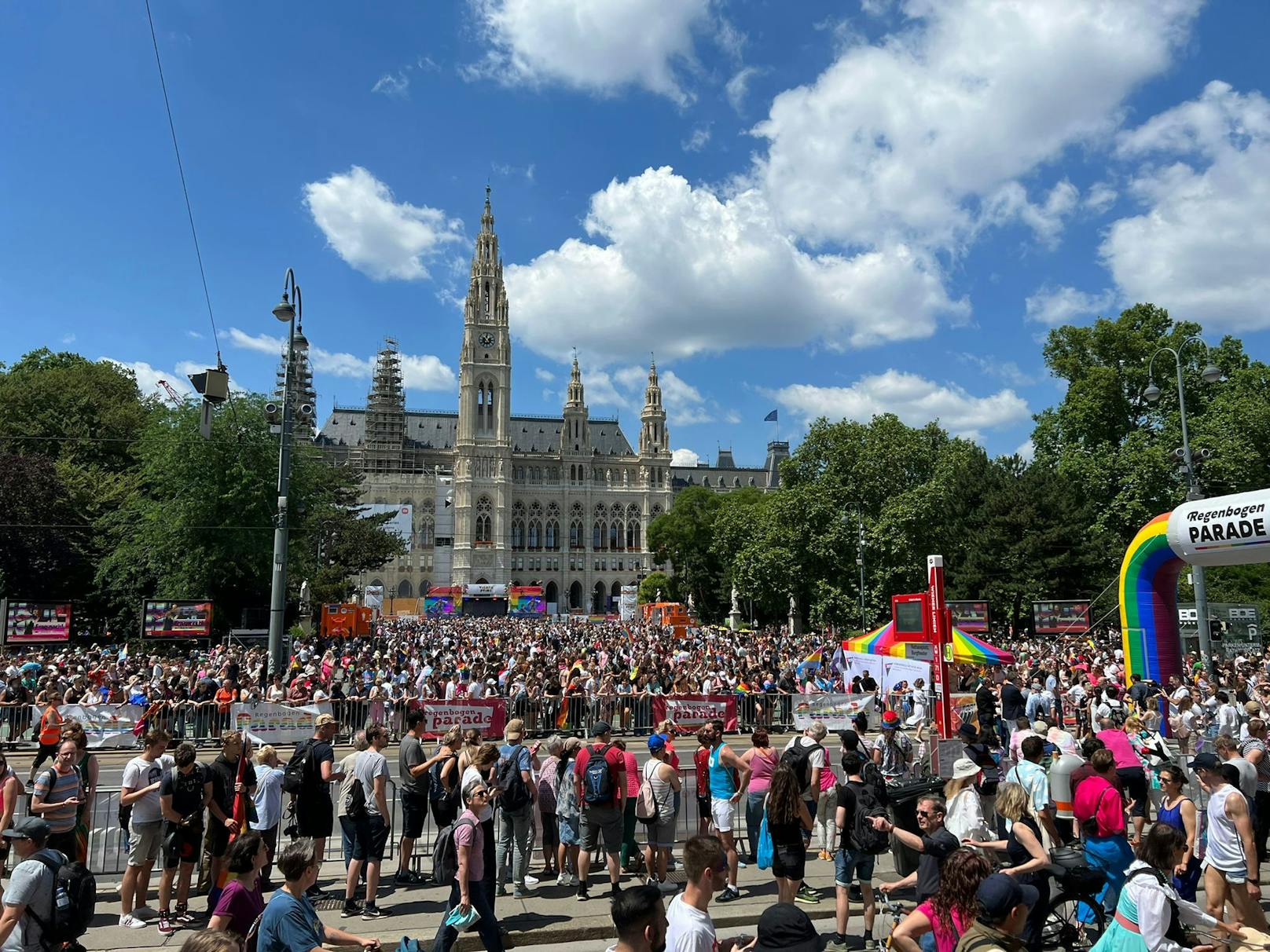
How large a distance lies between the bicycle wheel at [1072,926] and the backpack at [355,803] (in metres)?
5.08

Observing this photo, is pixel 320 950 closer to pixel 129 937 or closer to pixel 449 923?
pixel 449 923

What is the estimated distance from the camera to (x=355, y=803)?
6.63m

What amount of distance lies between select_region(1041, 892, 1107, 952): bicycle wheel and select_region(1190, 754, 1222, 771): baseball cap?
1.23 metres

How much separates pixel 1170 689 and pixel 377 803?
1488cm

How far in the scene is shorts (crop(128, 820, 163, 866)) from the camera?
6.60 meters

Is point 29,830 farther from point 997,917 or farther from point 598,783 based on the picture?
point 997,917

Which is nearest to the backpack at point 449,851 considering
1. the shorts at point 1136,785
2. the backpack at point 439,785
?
the backpack at point 439,785

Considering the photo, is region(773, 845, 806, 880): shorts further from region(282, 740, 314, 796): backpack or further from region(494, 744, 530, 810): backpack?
region(282, 740, 314, 796): backpack

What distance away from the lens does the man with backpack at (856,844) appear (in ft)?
19.3

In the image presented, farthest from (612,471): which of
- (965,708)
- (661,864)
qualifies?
(661,864)

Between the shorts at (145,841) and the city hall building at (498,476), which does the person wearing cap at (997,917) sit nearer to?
the shorts at (145,841)

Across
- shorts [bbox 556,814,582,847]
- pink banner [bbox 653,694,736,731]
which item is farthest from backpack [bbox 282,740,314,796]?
pink banner [bbox 653,694,736,731]

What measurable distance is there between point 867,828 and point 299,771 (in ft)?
15.0

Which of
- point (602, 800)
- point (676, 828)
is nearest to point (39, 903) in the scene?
point (602, 800)
